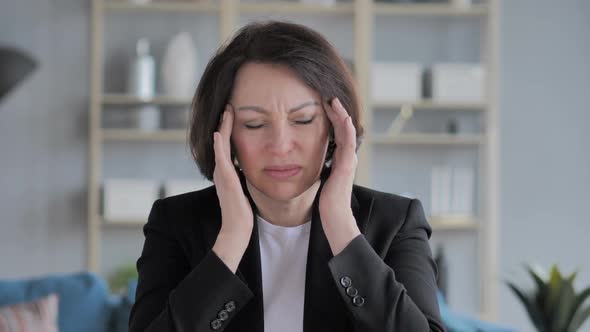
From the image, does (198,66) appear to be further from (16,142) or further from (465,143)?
(465,143)

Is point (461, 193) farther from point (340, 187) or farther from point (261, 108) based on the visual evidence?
point (261, 108)

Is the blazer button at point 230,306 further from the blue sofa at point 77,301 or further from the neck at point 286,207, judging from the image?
the blue sofa at point 77,301

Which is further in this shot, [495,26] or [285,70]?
[495,26]

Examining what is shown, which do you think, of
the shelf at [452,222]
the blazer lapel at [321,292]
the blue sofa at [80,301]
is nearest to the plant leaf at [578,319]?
the blue sofa at [80,301]

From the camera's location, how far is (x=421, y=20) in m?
4.95

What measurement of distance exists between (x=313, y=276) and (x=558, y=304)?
1852mm

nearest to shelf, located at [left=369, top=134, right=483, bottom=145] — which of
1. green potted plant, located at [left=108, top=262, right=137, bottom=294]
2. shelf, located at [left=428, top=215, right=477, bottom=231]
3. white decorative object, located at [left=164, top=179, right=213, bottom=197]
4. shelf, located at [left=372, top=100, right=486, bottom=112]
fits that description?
shelf, located at [left=372, top=100, right=486, bottom=112]

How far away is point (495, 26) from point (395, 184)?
107cm

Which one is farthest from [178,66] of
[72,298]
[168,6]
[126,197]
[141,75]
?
[72,298]

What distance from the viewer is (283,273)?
1.59 meters

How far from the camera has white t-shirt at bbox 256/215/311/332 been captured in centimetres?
154

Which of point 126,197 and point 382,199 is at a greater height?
point 382,199

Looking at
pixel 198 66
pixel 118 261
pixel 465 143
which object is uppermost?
pixel 198 66

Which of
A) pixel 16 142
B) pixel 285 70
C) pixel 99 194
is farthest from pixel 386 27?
pixel 285 70
